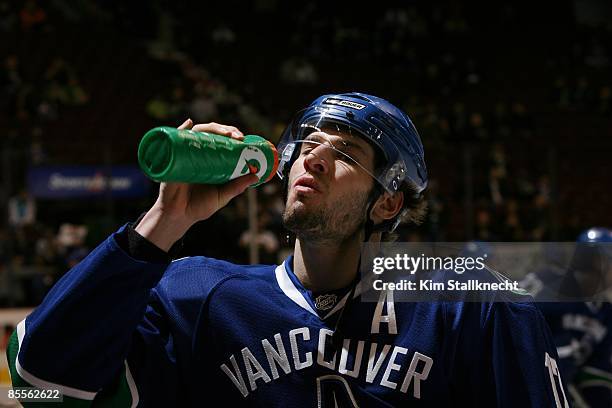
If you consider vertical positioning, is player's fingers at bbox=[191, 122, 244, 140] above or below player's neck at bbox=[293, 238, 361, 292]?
above

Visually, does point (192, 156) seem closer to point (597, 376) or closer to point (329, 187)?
point (329, 187)

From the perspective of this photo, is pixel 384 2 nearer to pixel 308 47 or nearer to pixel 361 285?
pixel 308 47

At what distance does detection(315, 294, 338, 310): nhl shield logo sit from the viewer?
207 centimetres

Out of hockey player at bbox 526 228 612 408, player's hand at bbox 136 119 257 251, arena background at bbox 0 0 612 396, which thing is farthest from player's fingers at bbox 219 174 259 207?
arena background at bbox 0 0 612 396

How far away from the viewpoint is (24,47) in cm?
1300

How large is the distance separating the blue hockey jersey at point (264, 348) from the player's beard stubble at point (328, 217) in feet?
0.46

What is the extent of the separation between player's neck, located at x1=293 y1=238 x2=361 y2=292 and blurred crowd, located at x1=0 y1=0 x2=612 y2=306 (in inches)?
199

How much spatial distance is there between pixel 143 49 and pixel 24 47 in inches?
74.7

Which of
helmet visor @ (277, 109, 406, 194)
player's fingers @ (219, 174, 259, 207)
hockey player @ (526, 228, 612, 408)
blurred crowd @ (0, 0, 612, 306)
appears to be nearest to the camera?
player's fingers @ (219, 174, 259, 207)

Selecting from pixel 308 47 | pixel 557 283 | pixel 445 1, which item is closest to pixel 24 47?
pixel 308 47

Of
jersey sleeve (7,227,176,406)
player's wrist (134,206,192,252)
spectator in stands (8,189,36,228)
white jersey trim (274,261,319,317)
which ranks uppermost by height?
spectator in stands (8,189,36,228)

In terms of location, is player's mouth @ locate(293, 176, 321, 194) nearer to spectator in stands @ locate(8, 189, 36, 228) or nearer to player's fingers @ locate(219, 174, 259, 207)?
player's fingers @ locate(219, 174, 259, 207)

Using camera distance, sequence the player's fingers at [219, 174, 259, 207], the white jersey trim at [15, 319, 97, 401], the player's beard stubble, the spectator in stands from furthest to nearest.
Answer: the spectator in stands → the player's beard stubble → the player's fingers at [219, 174, 259, 207] → the white jersey trim at [15, 319, 97, 401]

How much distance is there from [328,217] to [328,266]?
16cm
